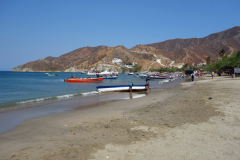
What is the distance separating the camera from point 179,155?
5.48 meters

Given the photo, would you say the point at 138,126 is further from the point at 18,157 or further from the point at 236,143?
the point at 18,157

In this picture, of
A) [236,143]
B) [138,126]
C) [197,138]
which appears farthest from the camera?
[138,126]

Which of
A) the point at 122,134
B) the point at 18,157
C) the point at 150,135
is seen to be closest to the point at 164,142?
the point at 150,135

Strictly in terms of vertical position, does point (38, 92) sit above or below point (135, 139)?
below

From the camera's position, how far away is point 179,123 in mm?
8508

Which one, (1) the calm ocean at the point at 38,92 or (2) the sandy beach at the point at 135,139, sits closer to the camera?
(2) the sandy beach at the point at 135,139

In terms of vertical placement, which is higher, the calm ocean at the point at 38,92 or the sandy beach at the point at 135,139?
the sandy beach at the point at 135,139

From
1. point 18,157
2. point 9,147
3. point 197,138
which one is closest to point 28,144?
point 9,147

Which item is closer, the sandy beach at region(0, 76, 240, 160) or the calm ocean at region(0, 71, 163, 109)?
the sandy beach at region(0, 76, 240, 160)

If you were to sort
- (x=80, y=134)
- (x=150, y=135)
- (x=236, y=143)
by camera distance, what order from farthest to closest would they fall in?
1. (x=80, y=134)
2. (x=150, y=135)
3. (x=236, y=143)

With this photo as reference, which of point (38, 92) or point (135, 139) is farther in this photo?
point (38, 92)

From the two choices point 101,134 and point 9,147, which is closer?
point 9,147

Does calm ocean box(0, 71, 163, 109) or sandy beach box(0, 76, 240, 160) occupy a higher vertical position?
sandy beach box(0, 76, 240, 160)

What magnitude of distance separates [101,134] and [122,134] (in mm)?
823
